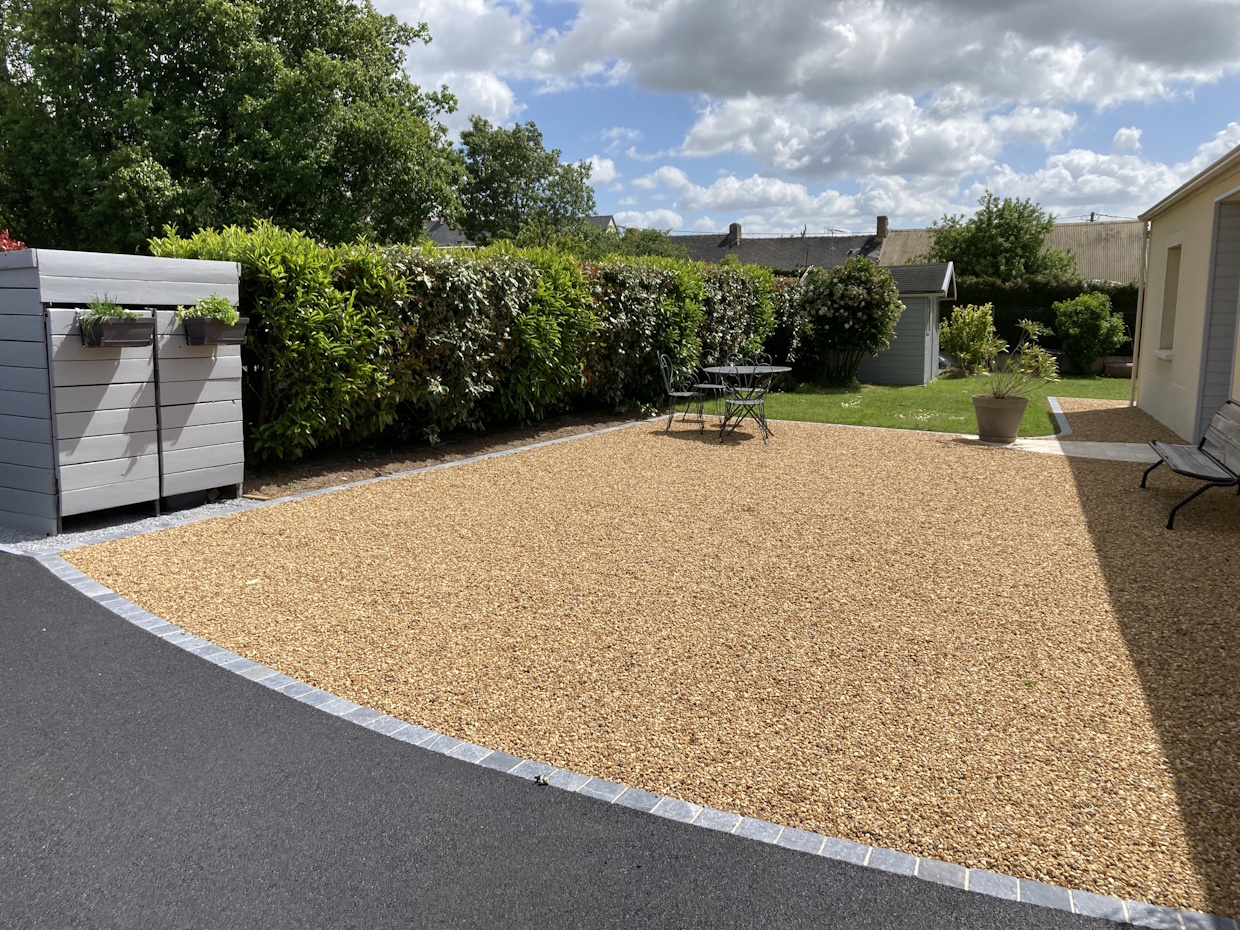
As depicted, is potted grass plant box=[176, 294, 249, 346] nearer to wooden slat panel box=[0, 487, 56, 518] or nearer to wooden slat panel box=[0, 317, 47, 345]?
wooden slat panel box=[0, 317, 47, 345]

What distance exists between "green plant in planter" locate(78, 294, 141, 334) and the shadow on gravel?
245 inches

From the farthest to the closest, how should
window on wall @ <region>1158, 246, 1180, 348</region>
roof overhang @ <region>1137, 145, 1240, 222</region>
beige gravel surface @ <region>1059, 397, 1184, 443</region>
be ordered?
window on wall @ <region>1158, 246, 1180, 348</region>
beige gravel surface @ <region>1059, 397, 1184, 443</region>
roof overhang @ <region>1137, 145, 1240, 222</region>

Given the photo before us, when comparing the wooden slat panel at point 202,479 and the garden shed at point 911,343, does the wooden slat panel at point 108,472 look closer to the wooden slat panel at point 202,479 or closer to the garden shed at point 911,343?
the wooden slat panel at point 202,479

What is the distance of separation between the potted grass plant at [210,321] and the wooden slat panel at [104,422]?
0.61 meters

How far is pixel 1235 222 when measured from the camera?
9539mm

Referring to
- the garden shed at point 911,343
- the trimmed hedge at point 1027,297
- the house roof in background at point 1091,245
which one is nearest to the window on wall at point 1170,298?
the garden shed at point 911,343

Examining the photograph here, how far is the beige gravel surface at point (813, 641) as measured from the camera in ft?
9.30

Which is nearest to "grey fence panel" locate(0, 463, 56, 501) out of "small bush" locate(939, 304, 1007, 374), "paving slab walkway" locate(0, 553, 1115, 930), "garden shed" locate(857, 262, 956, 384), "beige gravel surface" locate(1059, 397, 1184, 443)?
"paving slab walkway" locate(0, 553, 1115, 930)

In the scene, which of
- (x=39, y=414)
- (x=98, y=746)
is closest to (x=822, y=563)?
(x=98, y=746)

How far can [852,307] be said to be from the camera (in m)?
17.7

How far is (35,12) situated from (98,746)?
2411cm

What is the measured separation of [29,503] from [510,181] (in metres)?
43.2

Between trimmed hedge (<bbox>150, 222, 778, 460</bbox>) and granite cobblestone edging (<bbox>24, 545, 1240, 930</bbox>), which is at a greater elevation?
trimmed hedge (<bbox>150, 222, 778, 460</bbox>)

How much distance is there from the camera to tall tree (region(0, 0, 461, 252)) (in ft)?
65.7
